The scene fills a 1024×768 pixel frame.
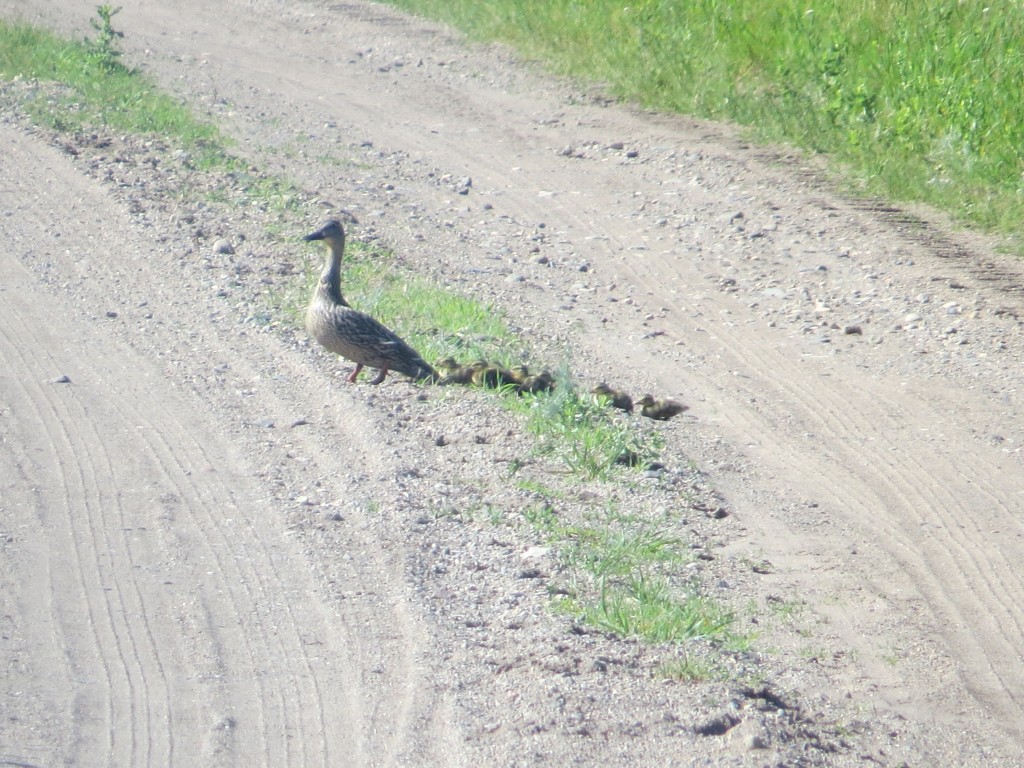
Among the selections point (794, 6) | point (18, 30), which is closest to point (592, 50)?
point (794, 6)

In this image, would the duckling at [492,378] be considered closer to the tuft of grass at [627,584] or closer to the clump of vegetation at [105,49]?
the tuft of grass at [627,584]

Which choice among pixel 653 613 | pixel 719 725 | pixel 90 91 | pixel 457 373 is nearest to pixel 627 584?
pixel 653 613

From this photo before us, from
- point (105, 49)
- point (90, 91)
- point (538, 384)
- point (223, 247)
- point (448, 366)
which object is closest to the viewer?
point (538, 384)

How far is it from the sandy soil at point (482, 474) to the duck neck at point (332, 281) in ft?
1.24

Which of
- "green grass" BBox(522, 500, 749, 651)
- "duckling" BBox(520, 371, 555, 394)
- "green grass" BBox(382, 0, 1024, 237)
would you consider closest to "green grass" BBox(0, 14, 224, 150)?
"green grass" BBox(382, 0, 1024, 237)

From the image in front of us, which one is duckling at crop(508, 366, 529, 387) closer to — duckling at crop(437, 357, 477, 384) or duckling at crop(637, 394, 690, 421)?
duckling at crop(437, 357, 477, 384)

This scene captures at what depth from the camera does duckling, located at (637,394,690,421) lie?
733 centimetres

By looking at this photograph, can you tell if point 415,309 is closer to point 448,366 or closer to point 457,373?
point 448,366

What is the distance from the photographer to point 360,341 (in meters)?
7.35

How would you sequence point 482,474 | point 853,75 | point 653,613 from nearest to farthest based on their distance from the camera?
1. point 653,613
2. point 482,474
3. point 853,75

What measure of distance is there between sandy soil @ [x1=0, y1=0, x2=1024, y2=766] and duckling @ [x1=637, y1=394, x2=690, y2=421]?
0.08m

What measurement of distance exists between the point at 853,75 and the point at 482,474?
8260 mm

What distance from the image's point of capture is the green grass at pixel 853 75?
37.7ft

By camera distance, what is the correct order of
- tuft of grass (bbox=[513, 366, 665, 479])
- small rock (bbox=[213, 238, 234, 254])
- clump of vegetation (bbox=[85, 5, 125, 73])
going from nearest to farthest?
1. tuft of grass (bbox=[513, 366, 665, 479])
2. small rock (bbox=[213, 238, 234, 254])
3. clump of vegetation (bbox=[85, 5, 125, 73])
